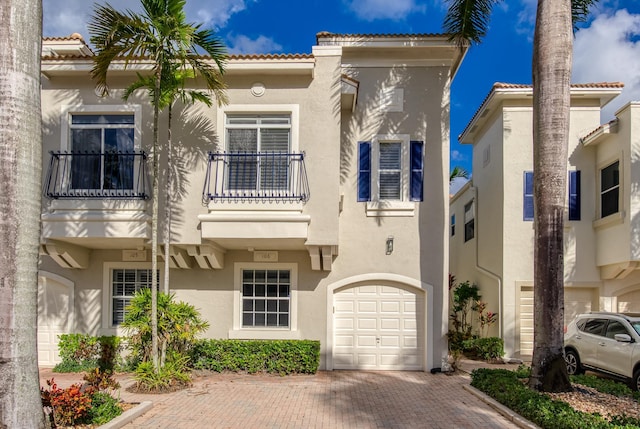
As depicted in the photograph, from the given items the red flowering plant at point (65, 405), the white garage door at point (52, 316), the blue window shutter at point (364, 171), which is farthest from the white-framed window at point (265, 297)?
the red flowering plant at point (65, 405)

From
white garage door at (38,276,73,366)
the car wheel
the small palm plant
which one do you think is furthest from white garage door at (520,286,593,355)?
white garage door at (38,276,73,366)

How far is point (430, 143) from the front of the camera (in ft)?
42.1

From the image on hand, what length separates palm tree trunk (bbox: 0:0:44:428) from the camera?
566cm

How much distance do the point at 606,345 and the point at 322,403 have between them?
22.1 feet

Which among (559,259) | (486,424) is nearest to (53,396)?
(486,424)

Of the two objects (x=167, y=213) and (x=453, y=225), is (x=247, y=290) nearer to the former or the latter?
(x=167, y=213)

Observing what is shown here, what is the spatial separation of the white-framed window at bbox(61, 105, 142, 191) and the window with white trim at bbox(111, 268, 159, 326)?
95.3 inches

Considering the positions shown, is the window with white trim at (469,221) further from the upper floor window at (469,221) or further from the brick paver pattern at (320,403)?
the brick paver pattern at (320,403)

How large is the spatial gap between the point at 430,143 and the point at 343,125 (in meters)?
2.32

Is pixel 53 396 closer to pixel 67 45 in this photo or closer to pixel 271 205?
pixel 271 205

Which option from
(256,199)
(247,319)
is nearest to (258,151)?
(256,199)

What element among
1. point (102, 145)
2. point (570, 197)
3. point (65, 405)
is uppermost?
point (102, 145)

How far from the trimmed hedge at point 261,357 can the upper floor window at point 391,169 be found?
4096 millimetres

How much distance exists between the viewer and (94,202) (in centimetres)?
1145
